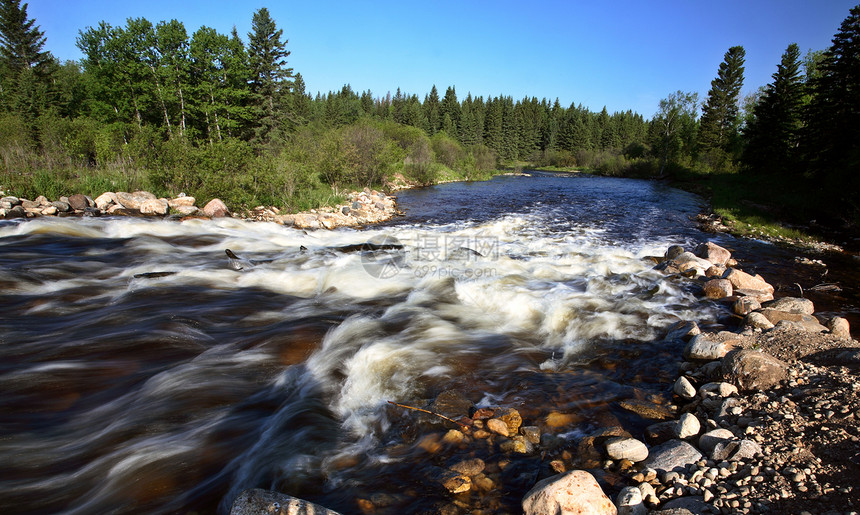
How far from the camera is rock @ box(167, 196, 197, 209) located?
1471 centimetres

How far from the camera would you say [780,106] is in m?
38.0

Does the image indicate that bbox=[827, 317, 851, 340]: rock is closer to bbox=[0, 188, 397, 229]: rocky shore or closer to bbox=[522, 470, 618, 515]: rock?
bbox=[522, 470, 618, 515]: rock

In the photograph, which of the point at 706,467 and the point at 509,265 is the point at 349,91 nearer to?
the point at 509,265

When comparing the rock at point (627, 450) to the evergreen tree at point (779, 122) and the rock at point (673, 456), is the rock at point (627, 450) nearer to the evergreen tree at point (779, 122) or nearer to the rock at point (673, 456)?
the rock at point (673, 456)

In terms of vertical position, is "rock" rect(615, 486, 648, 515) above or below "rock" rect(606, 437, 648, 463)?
above

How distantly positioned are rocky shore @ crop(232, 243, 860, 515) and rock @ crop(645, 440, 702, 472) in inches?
0.5

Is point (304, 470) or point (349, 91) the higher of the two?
point (349, 91)

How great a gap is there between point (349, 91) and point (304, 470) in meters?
121

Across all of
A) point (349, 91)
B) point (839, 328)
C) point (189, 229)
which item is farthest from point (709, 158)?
point (349, 91)

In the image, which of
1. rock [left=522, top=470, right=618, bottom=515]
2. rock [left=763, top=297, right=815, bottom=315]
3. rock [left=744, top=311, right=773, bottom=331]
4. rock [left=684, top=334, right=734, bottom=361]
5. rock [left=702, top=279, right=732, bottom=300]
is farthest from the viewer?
rock [left=702, top=279, right=732, bottom=300]

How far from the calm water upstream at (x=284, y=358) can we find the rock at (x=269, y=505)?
609 mm

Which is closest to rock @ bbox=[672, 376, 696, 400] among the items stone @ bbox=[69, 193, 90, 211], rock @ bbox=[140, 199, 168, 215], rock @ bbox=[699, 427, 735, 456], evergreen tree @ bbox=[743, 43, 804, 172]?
rock @ bbox=[699, 427, 735, 456]

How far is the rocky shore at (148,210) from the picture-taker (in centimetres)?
1304

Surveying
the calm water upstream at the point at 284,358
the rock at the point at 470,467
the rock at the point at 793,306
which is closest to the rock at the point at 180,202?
the calm water upstream at the point at 284,358
